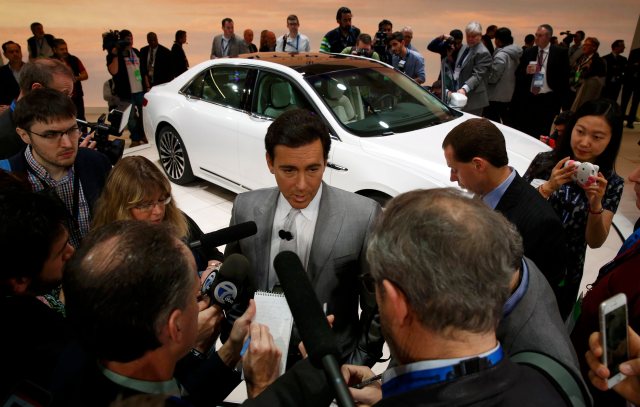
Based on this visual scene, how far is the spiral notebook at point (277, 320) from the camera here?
1.37 metres

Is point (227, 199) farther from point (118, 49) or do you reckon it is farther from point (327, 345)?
point (327, 345)

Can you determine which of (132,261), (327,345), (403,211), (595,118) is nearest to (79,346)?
(132,261)

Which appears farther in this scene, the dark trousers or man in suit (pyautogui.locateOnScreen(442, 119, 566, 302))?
the dark trousers

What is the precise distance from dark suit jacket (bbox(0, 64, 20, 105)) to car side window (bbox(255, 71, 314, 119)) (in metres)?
2.96

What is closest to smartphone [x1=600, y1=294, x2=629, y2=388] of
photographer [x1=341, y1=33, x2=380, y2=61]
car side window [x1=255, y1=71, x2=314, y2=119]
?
car side window [x1=255, y1=71, x2=314, y2=119]

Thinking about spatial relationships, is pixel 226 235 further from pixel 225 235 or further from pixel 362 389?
pixel 362 389

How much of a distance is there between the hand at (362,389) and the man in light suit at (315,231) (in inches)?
15.6

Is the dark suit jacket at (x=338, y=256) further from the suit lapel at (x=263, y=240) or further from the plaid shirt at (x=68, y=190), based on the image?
the plaid shirt at (x=68, y=190)

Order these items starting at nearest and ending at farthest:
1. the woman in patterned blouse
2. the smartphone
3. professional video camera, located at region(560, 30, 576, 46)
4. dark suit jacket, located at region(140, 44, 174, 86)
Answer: the smartphone, the woman in patterned blouse, dark suit jacket, located at region(140, 44, 174, 86), professional video camera, located at region(560, 30, 576, 46)

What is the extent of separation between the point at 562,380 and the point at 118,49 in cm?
707

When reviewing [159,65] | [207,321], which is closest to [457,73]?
[159,65]

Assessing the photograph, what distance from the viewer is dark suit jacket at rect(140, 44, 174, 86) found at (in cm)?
698

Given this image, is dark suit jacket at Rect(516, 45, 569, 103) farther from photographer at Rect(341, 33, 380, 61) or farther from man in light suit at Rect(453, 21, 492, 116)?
photographer at Rect(341, 33, 380, 61)

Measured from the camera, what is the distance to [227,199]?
195 inches
